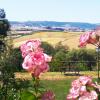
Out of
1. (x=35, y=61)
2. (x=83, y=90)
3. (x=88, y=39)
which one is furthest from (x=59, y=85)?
A: (x=83, y=90)

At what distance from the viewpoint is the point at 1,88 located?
24.0 feet

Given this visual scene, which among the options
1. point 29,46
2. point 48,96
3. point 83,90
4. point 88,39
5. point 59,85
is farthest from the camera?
point 59,85

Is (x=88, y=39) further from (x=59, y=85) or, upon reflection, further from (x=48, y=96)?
(x=59, y=85)

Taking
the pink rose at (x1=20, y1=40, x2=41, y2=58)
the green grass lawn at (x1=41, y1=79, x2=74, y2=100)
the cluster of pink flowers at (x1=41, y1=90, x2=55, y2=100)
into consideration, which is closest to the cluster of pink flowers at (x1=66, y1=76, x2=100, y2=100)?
the cluster of pink flowers at (x1=41, y1=90, x2=55, y2=100)

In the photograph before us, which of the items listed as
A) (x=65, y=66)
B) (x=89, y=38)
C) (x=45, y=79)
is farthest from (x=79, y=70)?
(x=89, y=38)

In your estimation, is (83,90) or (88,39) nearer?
(83,90)

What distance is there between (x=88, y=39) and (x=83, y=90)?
1.60 ft

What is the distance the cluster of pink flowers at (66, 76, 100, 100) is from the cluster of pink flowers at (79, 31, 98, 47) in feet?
1.13

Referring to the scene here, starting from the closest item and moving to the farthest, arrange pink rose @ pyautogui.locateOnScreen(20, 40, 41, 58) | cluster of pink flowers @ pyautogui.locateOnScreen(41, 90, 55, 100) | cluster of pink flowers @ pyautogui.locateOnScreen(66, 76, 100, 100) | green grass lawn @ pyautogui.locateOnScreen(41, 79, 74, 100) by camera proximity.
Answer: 1. cluster of pink flowers @ pyautogui.locateOnScreen(66, 76, 100, 100)
2. cluster of pink flowers @ pyautogui.locateOnScreen(41, 90, 55, 100)
3. pink rose @ pyautogui.locateOnScreen(20, 40, 41, 58)
4. green grass lawn @ pyautogui.locateOnScreen(41, 79, 74, 100)

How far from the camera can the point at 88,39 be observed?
92.7 inches

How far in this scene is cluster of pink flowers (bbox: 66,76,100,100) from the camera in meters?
1.90

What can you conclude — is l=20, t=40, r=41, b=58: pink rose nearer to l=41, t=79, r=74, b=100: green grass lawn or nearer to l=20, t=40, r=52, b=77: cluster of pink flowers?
l=20, t=40, r=52, b=77: cluster of pink flowers

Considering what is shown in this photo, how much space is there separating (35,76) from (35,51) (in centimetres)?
13

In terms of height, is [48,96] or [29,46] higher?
[29,46]
